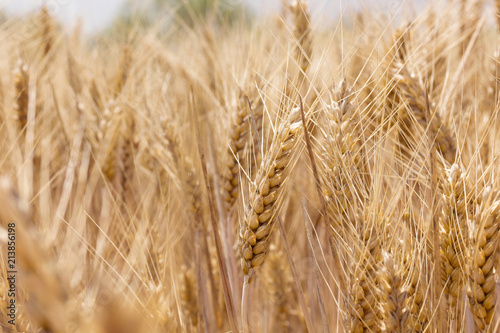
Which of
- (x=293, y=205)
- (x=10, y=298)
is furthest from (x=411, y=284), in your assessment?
(x=293, y=205)

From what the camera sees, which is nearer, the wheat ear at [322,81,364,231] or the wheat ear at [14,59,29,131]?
the wheat ear at [322,81,364,231]

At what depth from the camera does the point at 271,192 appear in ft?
2.41

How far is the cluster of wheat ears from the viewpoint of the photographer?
68 centimetres

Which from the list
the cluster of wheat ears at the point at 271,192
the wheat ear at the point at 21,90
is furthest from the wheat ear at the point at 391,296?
the wheat ear at the point at 21,90

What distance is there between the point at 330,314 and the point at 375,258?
0.63 meters

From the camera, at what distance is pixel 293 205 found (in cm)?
156

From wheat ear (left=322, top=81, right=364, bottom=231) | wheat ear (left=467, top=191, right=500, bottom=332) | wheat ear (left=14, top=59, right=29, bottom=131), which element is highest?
wheat ear (left=14, top=59, right=29, bottom=131)

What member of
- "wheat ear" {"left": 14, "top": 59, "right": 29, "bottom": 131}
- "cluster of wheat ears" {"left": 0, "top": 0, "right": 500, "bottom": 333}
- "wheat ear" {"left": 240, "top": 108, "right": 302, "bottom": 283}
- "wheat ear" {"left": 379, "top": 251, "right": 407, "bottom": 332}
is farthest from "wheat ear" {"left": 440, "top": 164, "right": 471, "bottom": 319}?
"wheat ear" {"left": 14, "top": 59, "right": 29, "bottom": 131}

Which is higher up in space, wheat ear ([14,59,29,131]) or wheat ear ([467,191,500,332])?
wheat ear ([14,59,29,131])

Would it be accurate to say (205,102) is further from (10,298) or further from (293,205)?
(10,298)

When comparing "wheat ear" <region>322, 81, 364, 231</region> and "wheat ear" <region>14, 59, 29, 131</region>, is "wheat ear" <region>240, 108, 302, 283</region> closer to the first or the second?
"wheat ear" <region>322, 81, 364, 231</region>

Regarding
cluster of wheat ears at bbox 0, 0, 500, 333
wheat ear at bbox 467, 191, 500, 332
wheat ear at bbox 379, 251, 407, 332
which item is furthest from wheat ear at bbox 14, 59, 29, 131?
wheat ear at bbox 467, 191, 500, 332

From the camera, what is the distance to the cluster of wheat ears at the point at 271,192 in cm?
68

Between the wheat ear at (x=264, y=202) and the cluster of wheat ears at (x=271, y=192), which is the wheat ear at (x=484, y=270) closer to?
the cluster of wheat ears at (x=271, y=192)
